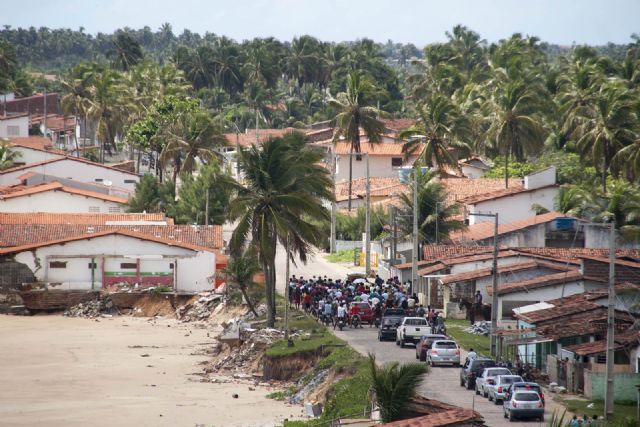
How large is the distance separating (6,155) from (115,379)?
66.4m

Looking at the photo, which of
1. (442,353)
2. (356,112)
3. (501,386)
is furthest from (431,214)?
(356,112)

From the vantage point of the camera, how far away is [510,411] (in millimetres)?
36688

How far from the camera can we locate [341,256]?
8919 cm

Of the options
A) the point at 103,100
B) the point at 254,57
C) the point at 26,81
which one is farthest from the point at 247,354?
the point at 26,81

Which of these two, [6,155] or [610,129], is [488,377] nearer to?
[610,129]

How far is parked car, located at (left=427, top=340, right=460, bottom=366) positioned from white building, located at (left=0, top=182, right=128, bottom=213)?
51.8 meters

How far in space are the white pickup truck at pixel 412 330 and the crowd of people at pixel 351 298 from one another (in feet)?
6.47

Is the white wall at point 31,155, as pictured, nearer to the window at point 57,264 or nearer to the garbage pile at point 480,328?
the window at point 57,264

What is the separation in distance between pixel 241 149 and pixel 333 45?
126 m

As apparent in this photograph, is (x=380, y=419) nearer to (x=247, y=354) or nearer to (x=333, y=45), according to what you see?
(x=247, y=354)

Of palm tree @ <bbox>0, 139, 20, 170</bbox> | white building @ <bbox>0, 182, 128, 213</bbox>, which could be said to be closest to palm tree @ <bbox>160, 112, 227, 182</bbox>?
white building @ <bbox>0, 182, 128, 213</bbox>

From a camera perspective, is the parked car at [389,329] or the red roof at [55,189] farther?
the red roof at [55,189]

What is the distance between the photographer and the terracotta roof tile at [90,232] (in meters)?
76.8

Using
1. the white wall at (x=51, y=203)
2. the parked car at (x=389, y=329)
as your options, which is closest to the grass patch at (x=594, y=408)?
the parked car at (x=389, y=329)
